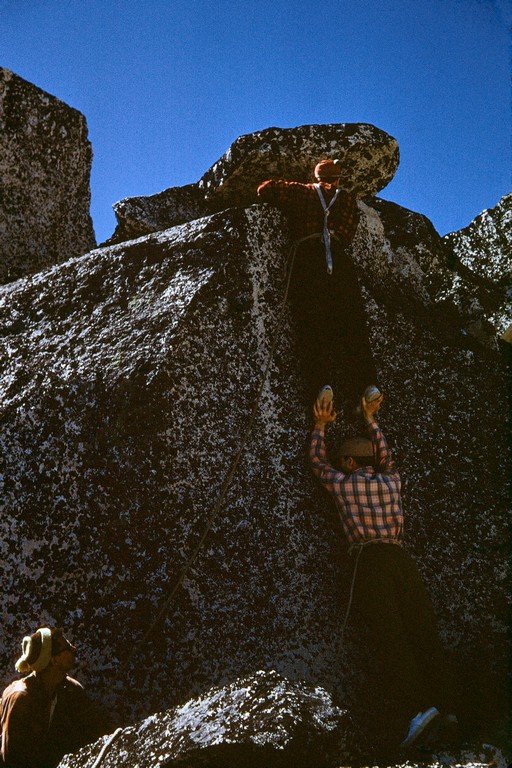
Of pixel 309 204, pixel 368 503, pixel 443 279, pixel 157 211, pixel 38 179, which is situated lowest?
pixel 368 503

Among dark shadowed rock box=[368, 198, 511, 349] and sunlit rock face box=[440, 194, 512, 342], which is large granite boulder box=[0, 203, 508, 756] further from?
sunlit rock face box=[440, 194, 512, 342]

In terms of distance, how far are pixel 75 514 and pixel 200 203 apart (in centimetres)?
383

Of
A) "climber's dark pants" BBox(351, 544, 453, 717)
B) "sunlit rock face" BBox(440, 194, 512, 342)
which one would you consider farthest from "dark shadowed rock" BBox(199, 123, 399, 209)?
"climber's dark pants" BBox(351, 544, 453, 717)

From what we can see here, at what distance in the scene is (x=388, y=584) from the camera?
171 inches

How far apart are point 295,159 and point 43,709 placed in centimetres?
497

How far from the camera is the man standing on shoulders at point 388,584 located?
4.22 meters

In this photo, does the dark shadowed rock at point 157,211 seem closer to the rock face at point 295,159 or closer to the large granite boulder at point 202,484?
the rock face at point 295,159

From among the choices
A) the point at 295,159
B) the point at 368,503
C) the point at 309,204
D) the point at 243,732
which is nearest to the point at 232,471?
the point at 368,503

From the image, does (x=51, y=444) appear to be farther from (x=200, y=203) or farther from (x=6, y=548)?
(x=200, y=203)

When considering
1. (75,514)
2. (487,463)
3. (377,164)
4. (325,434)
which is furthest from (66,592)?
(377,164)

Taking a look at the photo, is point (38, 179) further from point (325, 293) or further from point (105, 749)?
point (105, 749)

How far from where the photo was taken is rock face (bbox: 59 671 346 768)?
9.54 ft

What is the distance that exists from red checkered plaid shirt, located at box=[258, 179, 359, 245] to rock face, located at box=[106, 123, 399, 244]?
1.04 m

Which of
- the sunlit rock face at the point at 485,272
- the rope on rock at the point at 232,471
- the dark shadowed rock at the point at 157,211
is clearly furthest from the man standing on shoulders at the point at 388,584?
the dark shadowed rock at the point at 157,211
